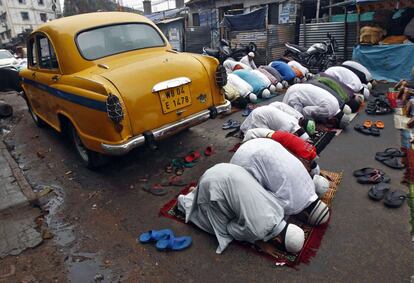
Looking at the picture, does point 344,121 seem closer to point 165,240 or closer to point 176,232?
point 176,232

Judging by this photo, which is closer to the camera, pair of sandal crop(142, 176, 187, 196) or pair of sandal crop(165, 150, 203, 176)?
pair of sandal crop(142, 176, 187, 196)

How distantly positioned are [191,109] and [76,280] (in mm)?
2527

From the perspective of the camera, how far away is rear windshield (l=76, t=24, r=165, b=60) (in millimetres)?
4297

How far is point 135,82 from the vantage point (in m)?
3.68

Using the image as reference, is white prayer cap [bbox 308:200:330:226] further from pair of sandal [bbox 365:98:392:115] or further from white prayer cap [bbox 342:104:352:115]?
pair of sandal [bbox 365:98:392:115]

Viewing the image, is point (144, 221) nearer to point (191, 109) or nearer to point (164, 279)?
point (164, 279)

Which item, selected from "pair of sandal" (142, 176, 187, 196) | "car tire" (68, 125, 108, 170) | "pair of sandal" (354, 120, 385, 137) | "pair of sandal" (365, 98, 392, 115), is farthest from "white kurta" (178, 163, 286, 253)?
"pair of sandal" (365, 98, 392, 115)

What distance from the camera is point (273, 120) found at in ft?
15.0

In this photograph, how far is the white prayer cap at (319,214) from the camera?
2.93 metres

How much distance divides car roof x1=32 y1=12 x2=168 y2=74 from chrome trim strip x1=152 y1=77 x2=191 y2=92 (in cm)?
108

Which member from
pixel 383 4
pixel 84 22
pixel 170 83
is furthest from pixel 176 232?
pixel 383 4

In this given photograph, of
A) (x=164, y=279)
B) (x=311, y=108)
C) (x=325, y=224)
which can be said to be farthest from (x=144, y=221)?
(x=311, y=108)

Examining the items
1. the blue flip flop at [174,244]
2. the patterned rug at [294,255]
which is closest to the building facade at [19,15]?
the blue flip flop at [174,244]

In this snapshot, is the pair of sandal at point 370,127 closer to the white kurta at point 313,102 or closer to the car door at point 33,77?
the white kurta at point 313,102
